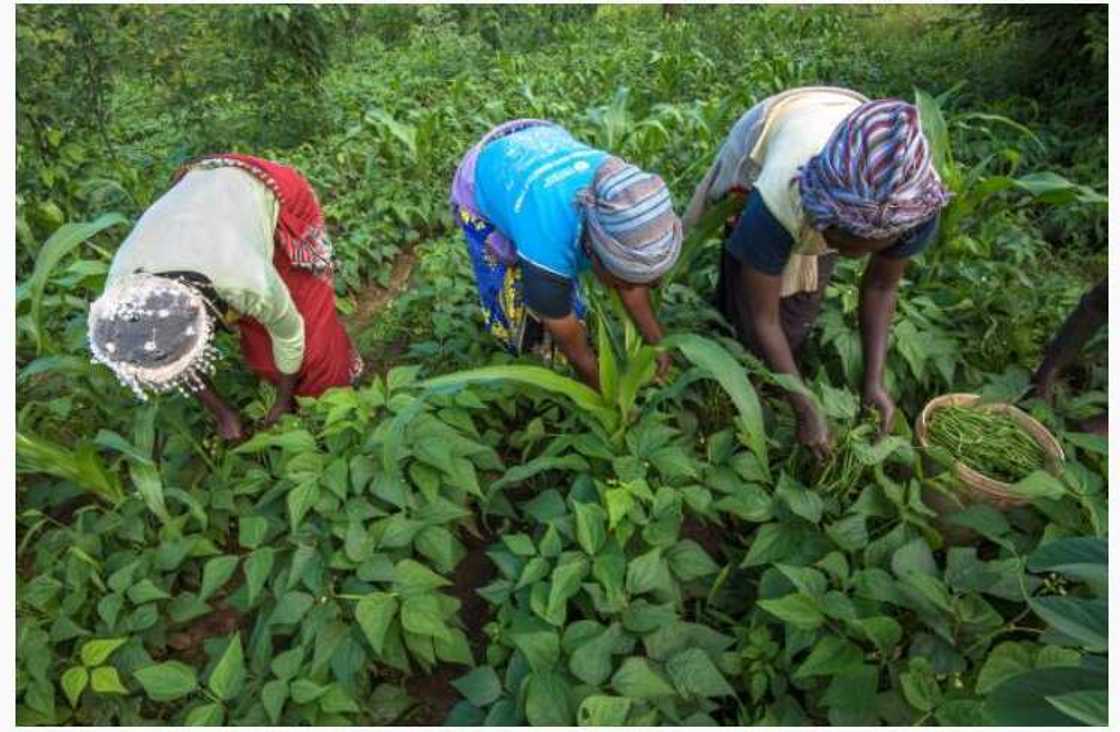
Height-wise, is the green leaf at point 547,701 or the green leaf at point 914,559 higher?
the green leaf at point 914,559

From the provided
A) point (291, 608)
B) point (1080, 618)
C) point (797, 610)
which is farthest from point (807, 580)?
point (291, 608)

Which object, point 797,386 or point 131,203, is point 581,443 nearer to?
point 797,386

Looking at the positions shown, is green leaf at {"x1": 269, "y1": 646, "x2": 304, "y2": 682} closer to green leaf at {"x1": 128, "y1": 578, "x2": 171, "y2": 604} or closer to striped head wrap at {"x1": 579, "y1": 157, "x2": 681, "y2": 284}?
green leaf at {"x1": 128, "y1": 578, "x2": 171, "y2": 604}

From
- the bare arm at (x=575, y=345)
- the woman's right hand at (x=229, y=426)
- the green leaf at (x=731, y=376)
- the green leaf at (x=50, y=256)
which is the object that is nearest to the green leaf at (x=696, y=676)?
the green leaf at (x=731, y=376)

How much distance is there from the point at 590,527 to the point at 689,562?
8.7 inches

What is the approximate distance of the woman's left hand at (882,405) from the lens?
5.97ft

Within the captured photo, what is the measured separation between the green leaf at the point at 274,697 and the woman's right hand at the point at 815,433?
1207 millimetres

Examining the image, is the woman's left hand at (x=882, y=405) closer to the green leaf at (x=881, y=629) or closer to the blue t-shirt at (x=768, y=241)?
the blue t-shirt at (x=768, y=241)

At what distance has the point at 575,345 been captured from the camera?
A: 6.06ft

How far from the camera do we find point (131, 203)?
11.2 ft

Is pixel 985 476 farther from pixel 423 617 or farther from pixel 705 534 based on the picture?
pixel 423 617

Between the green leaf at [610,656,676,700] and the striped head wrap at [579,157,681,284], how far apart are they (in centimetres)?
76

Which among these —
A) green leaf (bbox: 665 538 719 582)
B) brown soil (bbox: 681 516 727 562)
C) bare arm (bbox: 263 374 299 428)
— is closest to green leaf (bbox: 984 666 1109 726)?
green leaf (bbox: 665 538 719 582)

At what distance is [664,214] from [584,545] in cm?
69
